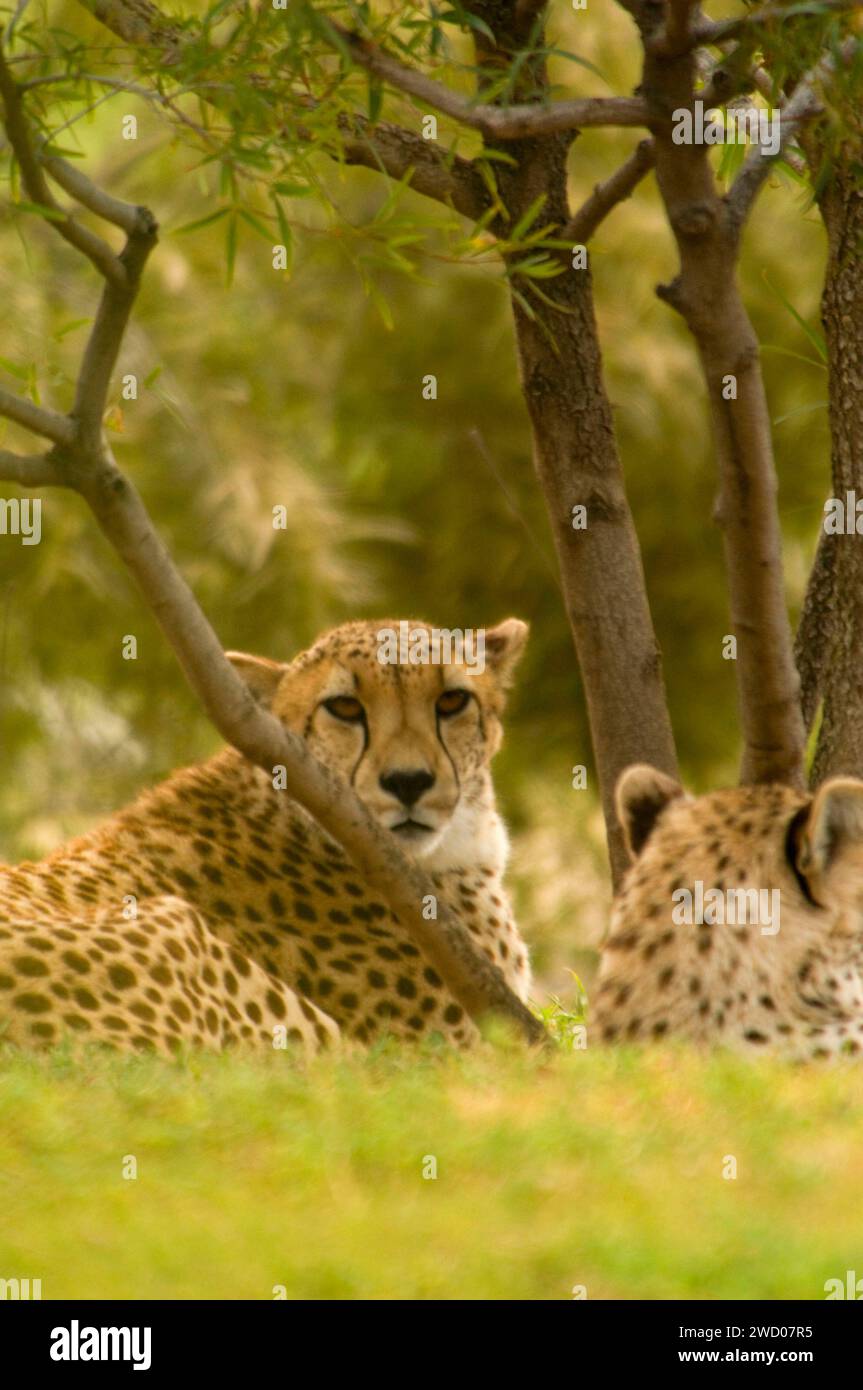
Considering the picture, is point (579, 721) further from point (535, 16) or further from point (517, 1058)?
point (517, 1058)

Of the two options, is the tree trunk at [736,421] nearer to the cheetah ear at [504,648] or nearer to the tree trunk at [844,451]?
the tree trunk at [844,451]

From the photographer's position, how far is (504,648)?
5.54m

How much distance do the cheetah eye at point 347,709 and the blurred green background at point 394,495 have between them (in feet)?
24.1

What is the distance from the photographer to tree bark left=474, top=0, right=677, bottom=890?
4.93m

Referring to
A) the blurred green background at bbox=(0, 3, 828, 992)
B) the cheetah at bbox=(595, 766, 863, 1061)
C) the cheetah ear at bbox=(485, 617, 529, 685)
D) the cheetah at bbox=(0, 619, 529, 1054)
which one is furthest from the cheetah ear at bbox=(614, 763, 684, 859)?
the blurred green background at bbox=(0, 3, 828, 992)

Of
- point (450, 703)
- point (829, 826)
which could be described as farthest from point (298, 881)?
point (829, 826)

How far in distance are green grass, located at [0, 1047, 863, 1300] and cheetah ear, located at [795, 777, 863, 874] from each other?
361mm

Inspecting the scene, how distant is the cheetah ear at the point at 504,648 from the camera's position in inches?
218

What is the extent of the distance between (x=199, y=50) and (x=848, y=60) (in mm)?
1193

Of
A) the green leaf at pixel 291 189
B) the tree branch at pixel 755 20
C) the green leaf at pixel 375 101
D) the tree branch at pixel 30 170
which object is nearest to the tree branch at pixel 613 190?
the tree branch at pixel 755 20

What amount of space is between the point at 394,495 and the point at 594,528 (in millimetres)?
9333

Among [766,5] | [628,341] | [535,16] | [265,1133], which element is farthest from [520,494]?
[265,1133]

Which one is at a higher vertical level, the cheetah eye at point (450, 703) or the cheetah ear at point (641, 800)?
the cheetah eye at point (450, 703)

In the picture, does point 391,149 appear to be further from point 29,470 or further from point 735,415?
point 29,470
